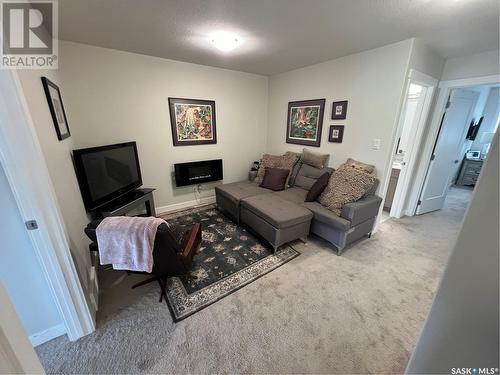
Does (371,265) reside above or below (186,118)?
below

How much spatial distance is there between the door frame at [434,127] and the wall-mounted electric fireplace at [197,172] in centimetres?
348

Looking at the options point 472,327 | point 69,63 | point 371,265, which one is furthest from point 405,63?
point 69,63

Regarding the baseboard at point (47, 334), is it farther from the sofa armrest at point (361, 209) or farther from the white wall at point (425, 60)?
the white wall at point (425, 60)

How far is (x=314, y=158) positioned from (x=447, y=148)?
2225 mm

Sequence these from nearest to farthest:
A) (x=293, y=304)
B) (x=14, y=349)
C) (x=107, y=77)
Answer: (x=14, y=349)
(x=293, y=304)
(x=107, y=77)

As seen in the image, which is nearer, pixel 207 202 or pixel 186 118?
pixel 186 118

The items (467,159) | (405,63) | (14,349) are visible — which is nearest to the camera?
(14,349)

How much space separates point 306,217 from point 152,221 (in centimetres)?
176

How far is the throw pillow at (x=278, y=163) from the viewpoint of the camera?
11.6 feet

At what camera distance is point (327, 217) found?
7.97 feet

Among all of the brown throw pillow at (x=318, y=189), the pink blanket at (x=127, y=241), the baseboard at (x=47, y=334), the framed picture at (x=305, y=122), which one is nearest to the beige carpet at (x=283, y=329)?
the baseboard at (x=47, y=334)

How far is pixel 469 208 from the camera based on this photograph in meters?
0.58

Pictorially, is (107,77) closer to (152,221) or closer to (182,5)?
(182,5)

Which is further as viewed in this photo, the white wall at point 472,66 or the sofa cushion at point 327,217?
the white wall at point 472,66
